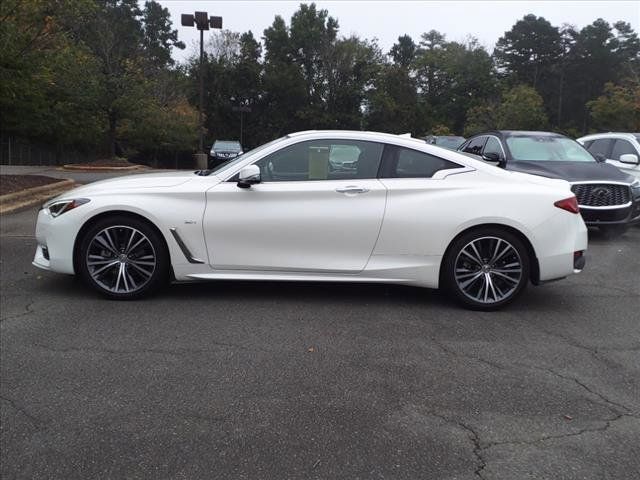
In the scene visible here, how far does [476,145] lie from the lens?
36.9 ft

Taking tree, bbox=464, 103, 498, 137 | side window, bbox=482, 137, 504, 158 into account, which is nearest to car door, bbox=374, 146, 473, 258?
side window, bbox=482, 137, 504, 158

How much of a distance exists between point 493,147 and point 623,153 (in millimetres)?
3270

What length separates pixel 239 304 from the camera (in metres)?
5.48

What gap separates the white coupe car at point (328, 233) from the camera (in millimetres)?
5359

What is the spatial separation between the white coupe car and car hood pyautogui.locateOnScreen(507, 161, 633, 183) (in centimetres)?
371

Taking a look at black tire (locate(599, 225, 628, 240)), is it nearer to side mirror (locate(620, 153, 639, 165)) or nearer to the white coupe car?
side mirror (locate(620, 153, 639, 165))

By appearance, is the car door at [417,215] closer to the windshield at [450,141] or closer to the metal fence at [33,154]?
the windshield at [450,141]

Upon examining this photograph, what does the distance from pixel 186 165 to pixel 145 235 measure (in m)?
44.7

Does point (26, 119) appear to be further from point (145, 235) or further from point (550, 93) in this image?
point (550, 93)

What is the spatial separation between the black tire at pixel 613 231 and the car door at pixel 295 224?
217 inches

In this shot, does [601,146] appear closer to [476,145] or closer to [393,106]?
[476,145]

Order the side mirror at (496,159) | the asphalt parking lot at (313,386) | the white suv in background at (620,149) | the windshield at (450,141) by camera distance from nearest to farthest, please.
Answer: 1. the asphalt parking lot at (313,386)
2. the side mirror at (496,159)
3. the white suv in background at (620,149)
4. the windshield at (450,141)

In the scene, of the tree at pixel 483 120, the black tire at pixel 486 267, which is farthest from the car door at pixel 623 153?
the tree at pixel 483 120

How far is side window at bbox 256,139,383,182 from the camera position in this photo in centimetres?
552
